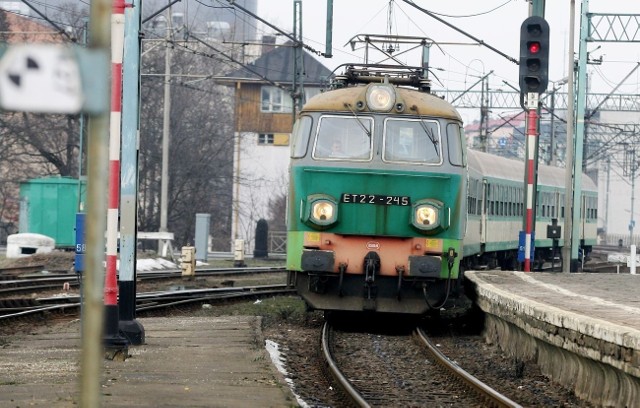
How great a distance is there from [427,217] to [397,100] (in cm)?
173

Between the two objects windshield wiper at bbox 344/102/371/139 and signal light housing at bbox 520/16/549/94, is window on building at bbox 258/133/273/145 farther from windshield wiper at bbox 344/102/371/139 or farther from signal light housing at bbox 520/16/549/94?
windshield wiper at bbox 344/102/371/139

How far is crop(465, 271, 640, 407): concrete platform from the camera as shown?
9391 millimetres

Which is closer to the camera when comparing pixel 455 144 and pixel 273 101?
pixel 455 144

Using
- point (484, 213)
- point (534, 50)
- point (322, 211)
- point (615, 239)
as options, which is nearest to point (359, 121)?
point (322, 211)

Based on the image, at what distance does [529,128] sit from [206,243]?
65.5 ft

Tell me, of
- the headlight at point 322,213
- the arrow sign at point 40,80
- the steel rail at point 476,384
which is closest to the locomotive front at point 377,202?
the headlight at point 322,213

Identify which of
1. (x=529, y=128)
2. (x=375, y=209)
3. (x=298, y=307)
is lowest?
(x=298, y=307)

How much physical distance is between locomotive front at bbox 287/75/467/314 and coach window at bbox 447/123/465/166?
0.01 meters

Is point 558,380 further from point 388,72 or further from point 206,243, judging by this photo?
point 206,243

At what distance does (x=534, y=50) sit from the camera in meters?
19.7

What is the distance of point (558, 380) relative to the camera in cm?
1157

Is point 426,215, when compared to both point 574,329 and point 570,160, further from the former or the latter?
point 570,160

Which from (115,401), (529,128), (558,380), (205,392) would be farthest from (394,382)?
(529,128)

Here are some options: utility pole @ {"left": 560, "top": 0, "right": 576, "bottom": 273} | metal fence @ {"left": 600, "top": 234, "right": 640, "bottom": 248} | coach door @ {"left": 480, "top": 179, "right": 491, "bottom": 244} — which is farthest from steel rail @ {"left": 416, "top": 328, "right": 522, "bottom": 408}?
metal fence @ {"left": 600, "top": 234, "right": 640, "bottom": 248}
